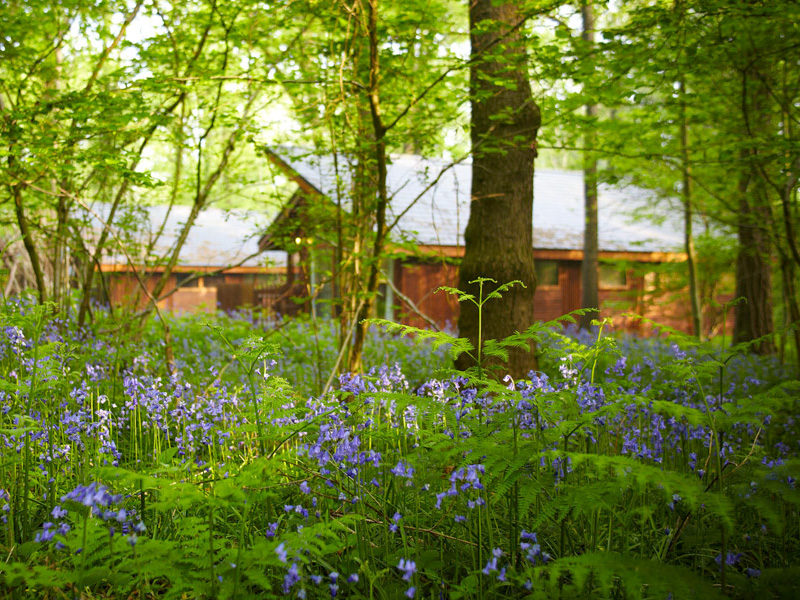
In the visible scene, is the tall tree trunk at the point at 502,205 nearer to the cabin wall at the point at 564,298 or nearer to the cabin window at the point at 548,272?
the cabin wall at the point at 564,298

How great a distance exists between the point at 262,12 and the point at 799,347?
737 centimetres

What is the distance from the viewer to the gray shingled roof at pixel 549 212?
16.7m

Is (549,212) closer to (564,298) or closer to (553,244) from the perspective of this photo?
(553,244)

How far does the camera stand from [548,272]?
20906mm

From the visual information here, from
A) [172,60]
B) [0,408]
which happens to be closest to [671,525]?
[0,408]

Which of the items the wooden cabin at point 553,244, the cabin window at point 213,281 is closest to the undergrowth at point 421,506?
the wooden cabin at point 553,244

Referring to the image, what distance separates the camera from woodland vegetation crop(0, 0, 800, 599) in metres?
2.17

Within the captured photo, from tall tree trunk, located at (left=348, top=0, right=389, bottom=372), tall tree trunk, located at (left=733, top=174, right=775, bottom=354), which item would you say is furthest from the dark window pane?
tall tree trunk, located at (left=348, top=0, right=389, bottom=372)

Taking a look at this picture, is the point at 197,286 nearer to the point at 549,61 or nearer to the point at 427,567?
the point at 549,61

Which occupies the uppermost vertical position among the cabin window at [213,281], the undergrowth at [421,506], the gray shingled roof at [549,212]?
the gray shingled roof at [549,212]

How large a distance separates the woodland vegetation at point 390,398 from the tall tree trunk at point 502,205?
0.03m

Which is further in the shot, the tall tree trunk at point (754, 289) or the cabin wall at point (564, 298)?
the cabin wall at point (564, 298)

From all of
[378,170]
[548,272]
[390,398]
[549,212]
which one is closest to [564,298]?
[548,272]

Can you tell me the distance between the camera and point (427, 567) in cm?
255
